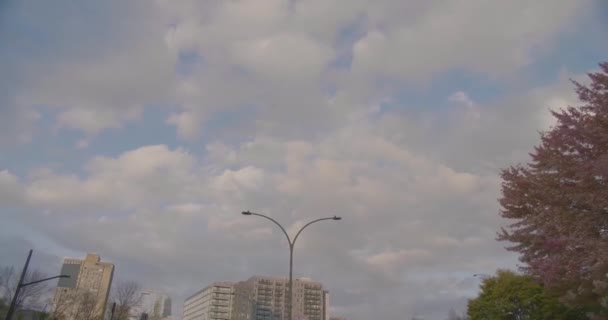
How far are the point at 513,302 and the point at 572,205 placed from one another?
30.3 m

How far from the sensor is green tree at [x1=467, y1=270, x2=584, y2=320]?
42938 millimetres

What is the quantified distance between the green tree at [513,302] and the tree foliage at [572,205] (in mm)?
21187

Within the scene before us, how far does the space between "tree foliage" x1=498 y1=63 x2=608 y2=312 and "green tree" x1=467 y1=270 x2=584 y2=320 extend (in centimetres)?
2119

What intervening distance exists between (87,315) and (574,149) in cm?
6426

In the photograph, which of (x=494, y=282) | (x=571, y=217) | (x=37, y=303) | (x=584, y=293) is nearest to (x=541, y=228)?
(x=571, y=217)

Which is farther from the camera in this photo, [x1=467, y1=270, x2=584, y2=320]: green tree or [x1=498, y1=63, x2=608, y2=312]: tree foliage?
[x1=467, y1=270, x2=584, y2=320]: green tree

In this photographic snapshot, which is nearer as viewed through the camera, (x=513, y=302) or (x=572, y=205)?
(x=572, y=205)

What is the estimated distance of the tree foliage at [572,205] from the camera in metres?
19.5

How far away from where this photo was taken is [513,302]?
47.5 meters

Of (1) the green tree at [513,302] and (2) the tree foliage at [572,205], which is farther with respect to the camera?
(1) the green tree at [513,302]

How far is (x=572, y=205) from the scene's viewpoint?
69.7 feet

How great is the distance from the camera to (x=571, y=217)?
67.9ft

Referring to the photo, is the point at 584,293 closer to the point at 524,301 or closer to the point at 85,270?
the point at 524,301

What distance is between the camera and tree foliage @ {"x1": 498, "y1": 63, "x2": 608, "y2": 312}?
1952 centimetres
